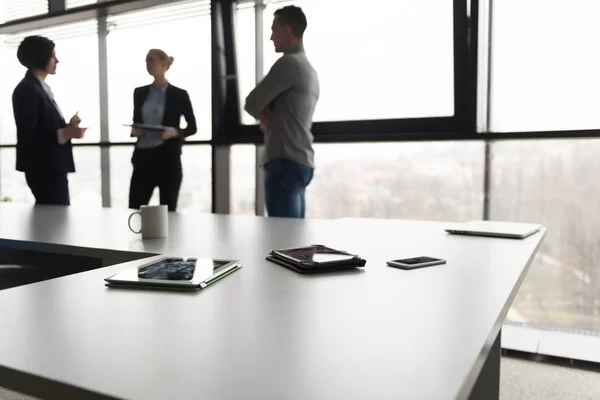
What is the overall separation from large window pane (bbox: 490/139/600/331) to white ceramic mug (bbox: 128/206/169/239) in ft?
6.78

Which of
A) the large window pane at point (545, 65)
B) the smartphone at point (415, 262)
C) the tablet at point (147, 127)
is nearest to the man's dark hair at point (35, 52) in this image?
the tablet at point (147, 127)

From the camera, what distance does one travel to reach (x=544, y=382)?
224 centimetres

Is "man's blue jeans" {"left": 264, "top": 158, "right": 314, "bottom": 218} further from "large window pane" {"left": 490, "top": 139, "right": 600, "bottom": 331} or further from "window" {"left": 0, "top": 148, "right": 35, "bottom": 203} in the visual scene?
"window" {"left": 0, "top": 148, "right": 35, "bottom": 203}

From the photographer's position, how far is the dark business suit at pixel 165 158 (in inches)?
137

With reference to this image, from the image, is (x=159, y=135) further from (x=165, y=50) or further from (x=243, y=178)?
(x=165, y=50)

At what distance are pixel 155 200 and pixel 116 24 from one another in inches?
59.0

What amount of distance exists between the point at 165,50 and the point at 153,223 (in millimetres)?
2996

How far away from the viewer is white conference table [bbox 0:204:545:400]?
553mm

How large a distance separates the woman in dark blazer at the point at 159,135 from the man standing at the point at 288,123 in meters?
0.90


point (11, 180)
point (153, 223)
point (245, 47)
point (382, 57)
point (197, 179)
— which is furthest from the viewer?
point (11, 180)

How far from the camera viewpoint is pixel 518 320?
2.91 metres

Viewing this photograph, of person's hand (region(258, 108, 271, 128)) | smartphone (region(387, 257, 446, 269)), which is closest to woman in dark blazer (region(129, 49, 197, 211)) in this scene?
person's hand (region(258, 108, 271, 128))

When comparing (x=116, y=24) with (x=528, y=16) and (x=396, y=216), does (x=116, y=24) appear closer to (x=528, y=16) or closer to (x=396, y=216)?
(x=396, y=216)

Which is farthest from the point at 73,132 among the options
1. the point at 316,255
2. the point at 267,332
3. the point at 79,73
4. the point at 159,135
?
the point at 267,332
